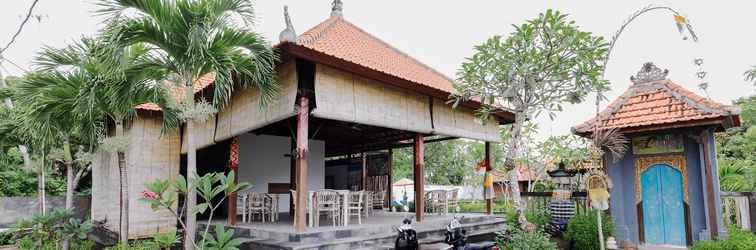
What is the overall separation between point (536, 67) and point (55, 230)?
913 cm

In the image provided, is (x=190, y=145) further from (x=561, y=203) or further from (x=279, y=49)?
(x=561, y=203)

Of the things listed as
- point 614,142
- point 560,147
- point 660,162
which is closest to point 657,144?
point 660,162

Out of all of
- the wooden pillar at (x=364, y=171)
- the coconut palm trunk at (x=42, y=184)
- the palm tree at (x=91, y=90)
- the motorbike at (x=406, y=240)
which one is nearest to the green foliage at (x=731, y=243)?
the motorbike at (x=406, y=240)

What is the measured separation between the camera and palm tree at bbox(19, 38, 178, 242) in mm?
5867

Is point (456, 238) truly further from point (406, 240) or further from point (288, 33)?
point (288, 33)

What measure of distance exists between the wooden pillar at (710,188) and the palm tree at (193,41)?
6.74 meters

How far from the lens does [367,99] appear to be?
22.4 ft

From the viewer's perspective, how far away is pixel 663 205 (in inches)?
280

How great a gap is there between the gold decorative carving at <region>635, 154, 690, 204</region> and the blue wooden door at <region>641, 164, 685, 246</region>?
6 cm

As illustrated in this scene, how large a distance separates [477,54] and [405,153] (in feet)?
71.3

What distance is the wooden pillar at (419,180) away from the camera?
25.6ft

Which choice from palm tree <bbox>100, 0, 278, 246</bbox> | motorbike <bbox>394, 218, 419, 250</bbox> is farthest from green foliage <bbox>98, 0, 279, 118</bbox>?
motorbike <bbox>394, 218, 419, 250</bbox>

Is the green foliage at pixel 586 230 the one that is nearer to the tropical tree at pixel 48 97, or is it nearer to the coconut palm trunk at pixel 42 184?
the tropical tree at pixel 48 97

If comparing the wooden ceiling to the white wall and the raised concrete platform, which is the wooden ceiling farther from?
the raised concrete platform
